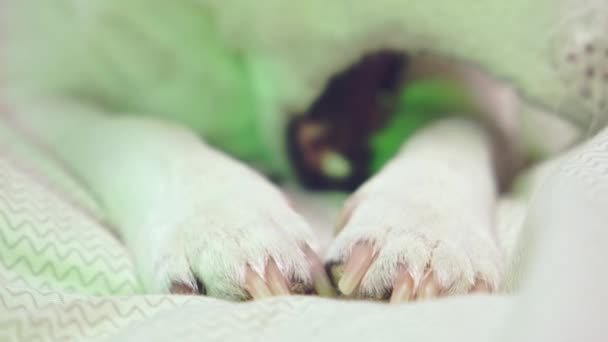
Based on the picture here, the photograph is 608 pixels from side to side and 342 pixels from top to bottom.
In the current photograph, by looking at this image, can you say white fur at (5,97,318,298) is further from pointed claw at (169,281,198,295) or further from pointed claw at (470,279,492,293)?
pointed claw at (470,279,492,293)

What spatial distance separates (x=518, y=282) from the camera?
1.65 feet


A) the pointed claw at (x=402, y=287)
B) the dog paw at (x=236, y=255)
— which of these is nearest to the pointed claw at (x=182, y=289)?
the dog paw at (x=236, y=255)

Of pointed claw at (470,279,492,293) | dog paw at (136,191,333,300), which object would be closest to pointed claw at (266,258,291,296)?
dog paw at (136,191,333,300)

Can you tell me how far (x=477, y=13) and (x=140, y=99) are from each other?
39 cm

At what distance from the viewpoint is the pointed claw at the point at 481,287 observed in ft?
1.86

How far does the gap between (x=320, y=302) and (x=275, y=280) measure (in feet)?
0.20

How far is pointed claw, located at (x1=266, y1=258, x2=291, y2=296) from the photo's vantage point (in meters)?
0.55

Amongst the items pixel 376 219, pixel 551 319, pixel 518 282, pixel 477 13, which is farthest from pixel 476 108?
pixel 551 319

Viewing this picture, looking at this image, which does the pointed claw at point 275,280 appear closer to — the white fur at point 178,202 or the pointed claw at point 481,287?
the white fur at point 178,202

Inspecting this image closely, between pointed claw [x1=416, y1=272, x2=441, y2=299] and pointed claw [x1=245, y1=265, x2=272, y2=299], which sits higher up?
pointed claw [x1=416, y1=272, x2=441, y2=299]

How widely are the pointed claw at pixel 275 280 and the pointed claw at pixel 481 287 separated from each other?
119 mm

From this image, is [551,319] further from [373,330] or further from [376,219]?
[376,219]

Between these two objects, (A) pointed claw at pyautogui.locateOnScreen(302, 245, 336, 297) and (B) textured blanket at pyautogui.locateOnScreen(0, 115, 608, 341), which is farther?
(A) pointed claw at pyautogui.locateOnScreen(302, 245, 336, 297)

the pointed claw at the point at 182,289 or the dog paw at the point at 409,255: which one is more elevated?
the dog paw at the point at 409,255
